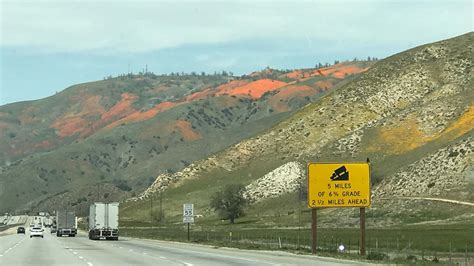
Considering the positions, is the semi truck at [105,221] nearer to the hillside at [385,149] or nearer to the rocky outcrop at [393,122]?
the hillside at [385,149]

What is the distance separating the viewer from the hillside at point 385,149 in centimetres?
12532

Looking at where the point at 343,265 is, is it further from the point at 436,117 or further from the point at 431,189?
the point at 436,117

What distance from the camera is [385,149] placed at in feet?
536

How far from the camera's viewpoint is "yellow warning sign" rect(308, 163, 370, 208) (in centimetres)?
5314

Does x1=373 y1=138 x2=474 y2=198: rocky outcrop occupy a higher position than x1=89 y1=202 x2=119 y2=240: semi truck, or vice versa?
x1=373 y1=138 x2=474 y2=198: rocky outcrop

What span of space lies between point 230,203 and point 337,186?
10649 centimetres

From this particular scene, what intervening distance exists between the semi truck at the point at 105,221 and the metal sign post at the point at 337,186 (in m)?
38.8

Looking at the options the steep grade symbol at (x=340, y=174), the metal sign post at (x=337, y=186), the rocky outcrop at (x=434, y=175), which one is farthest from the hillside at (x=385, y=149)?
the steep grade symbol at (x=340, y=174)

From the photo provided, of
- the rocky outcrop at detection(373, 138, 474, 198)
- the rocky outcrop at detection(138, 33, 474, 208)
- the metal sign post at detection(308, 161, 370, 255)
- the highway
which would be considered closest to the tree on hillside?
the rocky outcrop at detection(138, 33, 474, 208)

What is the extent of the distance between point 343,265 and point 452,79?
153 meters

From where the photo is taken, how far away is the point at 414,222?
365 feet

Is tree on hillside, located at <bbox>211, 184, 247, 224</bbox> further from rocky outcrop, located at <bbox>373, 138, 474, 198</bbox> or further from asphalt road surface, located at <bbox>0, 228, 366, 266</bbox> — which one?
asphalt road surface, located at <bbox>0, 228, 366, 266</bbox>

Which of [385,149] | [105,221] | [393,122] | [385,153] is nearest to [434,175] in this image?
[385,153]

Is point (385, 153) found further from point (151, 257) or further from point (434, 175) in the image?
point (151, 257)
